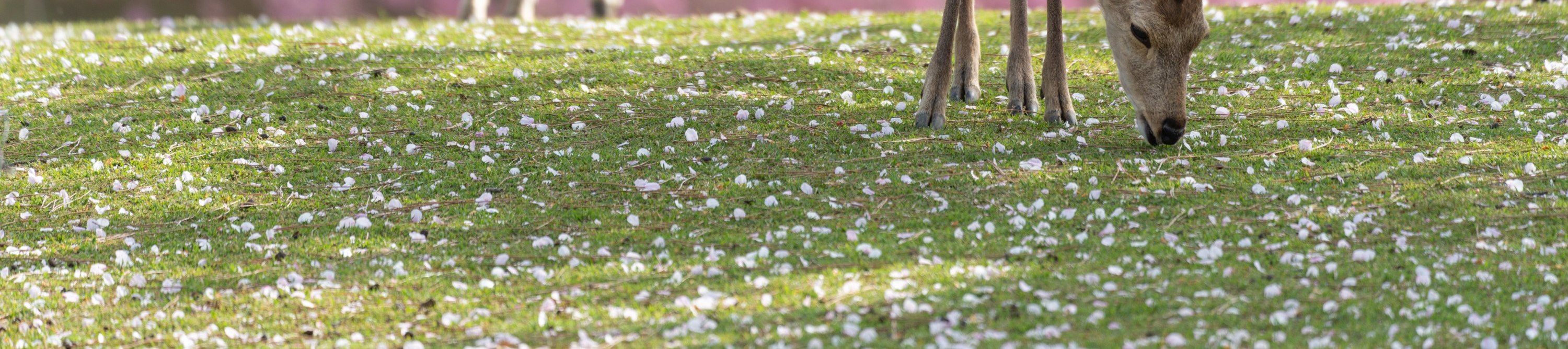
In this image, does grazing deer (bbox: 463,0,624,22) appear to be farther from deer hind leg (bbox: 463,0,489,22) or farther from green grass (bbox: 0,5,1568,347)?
green grass (bbox: 0,5,1568,347)

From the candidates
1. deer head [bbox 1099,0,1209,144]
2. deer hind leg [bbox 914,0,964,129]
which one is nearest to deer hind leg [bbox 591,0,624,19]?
deer hind leg [bbox 914,0,964,129]

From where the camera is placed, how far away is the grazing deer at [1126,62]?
19.2 ft

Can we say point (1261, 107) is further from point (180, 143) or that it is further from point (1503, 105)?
point (180, 143)

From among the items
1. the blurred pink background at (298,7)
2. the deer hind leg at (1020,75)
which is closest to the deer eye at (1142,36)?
the deer hind leg at (1020,75)

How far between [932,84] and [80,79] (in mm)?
5939

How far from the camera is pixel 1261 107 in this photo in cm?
725

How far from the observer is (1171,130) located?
594 cm

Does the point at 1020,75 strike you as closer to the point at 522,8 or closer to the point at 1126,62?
the point at 1126,62

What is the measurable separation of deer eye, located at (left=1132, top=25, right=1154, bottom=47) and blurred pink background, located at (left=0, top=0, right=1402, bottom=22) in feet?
44.0

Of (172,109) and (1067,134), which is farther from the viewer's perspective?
(172,109)

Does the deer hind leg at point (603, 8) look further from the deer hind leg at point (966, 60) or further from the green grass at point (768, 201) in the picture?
the deer hind leg at point (966, 60)

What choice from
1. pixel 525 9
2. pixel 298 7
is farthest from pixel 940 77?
pixel 298 7

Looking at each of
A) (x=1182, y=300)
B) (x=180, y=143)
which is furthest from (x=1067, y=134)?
(x=180, y=143)

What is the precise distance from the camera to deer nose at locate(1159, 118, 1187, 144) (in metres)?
5.92
